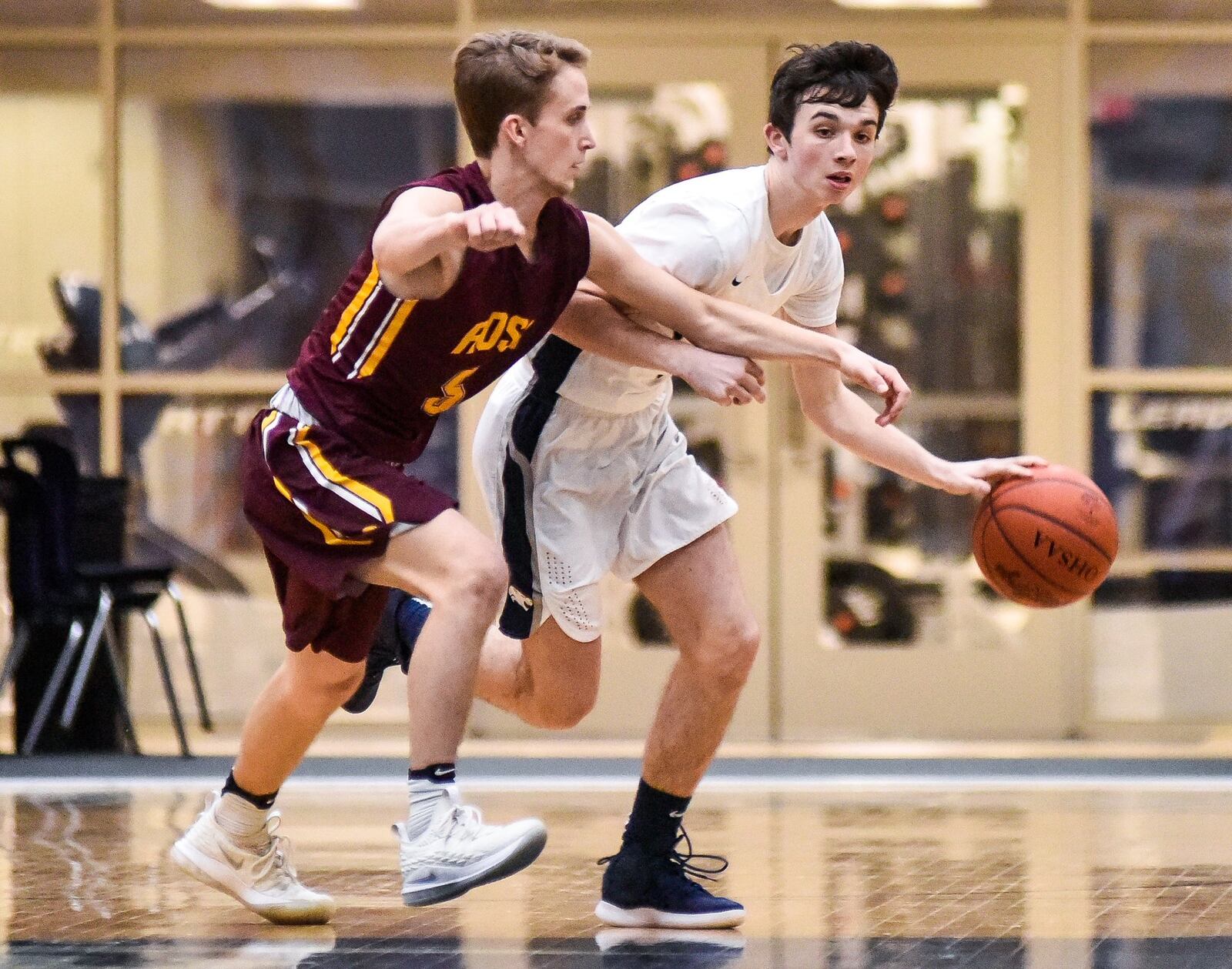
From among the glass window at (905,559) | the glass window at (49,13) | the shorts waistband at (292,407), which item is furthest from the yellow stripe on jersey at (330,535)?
the glass window at (49,13)

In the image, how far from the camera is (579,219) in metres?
3.44

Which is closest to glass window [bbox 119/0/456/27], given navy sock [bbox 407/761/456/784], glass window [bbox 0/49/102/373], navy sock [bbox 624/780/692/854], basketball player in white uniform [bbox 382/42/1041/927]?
glass window [bbox 0/49/102/373]

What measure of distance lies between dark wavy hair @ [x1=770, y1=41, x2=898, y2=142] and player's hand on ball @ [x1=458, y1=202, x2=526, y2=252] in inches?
36.6

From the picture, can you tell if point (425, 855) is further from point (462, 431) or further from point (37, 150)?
point (37, 150)

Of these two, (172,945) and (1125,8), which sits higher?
(1125,8)

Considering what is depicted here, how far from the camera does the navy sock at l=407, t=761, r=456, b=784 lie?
128 inches

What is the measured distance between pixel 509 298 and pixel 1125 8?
5.02m

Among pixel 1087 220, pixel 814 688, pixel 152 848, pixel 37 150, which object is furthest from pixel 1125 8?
pixel 152 848

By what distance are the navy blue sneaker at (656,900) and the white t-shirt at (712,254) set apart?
36.6 inches

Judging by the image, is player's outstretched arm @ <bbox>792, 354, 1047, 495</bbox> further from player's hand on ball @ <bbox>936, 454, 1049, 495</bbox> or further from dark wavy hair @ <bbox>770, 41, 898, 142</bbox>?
dark wavy hair @ <bbox>770, 41, 898, 142</bbox>

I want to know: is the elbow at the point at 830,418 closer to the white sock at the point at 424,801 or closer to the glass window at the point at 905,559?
the white sock at the point at 424,801

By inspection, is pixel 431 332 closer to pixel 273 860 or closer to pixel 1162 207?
pixel 273 860

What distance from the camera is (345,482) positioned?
3.32 meters

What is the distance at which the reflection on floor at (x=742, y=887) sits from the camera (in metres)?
3.48
